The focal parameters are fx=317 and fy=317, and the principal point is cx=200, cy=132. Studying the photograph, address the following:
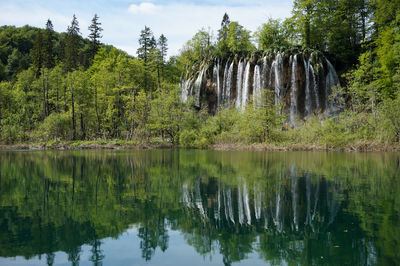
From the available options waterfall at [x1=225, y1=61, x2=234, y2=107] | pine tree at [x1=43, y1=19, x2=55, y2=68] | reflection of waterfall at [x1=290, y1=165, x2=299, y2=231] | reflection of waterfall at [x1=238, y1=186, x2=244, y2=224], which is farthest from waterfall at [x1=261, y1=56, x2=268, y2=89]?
pine tree at [x1=43, y1=19, x2=55, y2=68]

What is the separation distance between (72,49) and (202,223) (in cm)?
6007

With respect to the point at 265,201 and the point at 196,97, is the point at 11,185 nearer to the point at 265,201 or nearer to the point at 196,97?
the point at 265,201

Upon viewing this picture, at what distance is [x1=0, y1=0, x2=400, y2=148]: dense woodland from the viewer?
101 feet

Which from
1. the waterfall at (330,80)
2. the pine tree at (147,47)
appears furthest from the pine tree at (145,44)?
the waterfall at (330,80)

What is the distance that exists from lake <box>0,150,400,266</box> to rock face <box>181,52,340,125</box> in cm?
3004

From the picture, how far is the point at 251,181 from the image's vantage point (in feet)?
35.1

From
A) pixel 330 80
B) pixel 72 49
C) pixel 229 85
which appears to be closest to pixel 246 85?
pixel 229 85

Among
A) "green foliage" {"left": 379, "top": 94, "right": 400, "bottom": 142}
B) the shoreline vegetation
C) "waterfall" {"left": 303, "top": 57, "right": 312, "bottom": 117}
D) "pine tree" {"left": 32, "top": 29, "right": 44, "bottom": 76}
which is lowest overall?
the shoreline vegetation

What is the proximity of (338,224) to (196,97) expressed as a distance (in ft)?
139

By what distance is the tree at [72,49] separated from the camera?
186 ft

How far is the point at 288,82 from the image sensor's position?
41062 millimetres

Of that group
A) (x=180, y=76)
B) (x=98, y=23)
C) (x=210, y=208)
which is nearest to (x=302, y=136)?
(x=210, y=208)

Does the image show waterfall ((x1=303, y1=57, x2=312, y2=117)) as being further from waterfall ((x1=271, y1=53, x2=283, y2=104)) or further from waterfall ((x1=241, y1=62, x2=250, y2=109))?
waterfall ((x1=241, y1=62, x2=250, y2=109))

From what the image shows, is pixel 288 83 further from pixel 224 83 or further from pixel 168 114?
pixel 168 114
